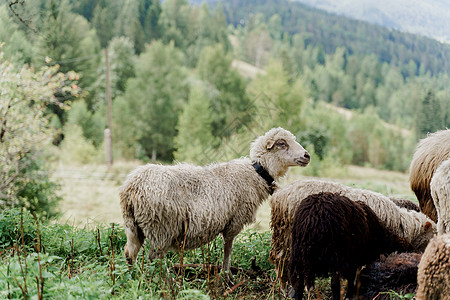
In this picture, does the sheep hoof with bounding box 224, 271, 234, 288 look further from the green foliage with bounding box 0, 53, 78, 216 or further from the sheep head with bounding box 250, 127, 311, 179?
the green foliage with bounding box 0, 53, 78, 216

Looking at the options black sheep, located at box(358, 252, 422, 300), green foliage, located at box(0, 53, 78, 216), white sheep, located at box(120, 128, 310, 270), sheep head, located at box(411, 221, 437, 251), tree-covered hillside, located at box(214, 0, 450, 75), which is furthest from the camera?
tree-covered hillside, located at box(214, 0, 450, 75)

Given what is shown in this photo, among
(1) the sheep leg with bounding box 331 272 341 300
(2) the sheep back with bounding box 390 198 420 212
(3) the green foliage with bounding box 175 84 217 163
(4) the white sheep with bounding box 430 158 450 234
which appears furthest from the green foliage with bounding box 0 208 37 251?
(3) the green foliage with bounding box 175 84 217 163

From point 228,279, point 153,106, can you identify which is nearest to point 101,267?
point 228,279

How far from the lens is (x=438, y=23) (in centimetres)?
775

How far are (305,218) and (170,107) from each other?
3433 centimetres

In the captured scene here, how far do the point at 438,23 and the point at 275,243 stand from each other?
6069mm

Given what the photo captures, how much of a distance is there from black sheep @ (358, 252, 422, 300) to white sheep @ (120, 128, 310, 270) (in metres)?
1.45

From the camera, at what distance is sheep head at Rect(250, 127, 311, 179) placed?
15.8 ft

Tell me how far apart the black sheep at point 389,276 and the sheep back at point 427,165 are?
3.75 feet

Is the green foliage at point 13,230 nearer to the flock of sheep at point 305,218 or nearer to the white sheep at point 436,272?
the flock of sheep at point 305,218

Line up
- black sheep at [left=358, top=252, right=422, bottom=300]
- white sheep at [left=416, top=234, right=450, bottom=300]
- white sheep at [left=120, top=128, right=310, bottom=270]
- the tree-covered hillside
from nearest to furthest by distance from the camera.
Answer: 1. white sheep at [left=416, top=234, right=450, bottom=300]
2. black sheep at [left=358, top=252, right=422, bottom=300]
3. white sheep at [left=120, top=128, right=310, bottom=270]
4. the tree-covered hillside

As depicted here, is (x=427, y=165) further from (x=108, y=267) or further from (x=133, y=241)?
(x=108, y=267)

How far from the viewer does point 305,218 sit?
3.34 meters

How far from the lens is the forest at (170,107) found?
173 inches
